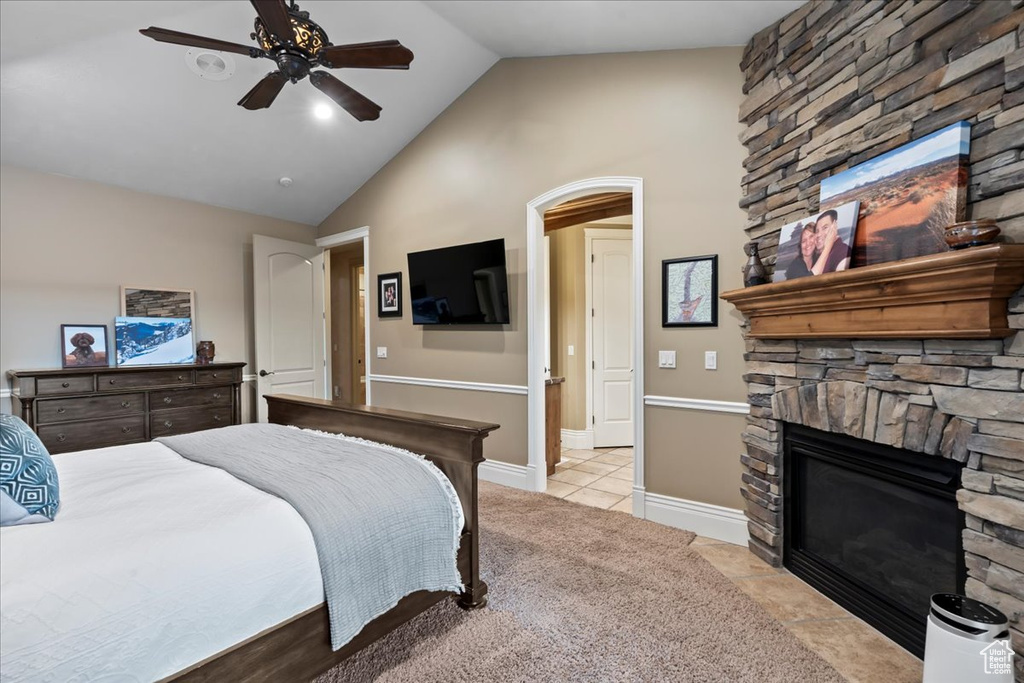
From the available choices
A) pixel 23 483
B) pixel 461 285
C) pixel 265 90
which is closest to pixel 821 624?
pixel 23 483

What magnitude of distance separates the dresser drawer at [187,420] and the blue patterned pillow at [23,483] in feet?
9.41

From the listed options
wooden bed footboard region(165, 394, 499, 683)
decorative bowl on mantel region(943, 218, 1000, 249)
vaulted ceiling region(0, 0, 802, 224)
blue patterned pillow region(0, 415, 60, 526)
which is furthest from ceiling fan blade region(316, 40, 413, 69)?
decorative bowl on mantel region(943, 218, 1000, 249)

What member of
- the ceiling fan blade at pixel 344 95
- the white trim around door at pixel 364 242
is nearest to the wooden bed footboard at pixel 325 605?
the ceiling fan blade at pixel 344 95

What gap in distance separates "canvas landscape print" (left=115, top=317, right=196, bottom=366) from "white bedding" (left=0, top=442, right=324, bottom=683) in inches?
123

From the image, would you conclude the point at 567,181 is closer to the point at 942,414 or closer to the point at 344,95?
the point at 344,95

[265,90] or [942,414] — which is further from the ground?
[265,90]

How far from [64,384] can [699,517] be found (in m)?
4.66

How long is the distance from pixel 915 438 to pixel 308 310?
529cm

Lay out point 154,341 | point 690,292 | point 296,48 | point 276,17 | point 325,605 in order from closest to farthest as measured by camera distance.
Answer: point 325,605 → point 276,17 → point 296,48 → point 690,292 → point 154,341

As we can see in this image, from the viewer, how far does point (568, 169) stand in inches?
137

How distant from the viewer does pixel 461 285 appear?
4016 millimetres

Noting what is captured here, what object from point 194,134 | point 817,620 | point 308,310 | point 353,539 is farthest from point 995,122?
point 308,310

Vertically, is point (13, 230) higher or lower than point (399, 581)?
higher

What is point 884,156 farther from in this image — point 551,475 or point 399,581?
point 551,475
